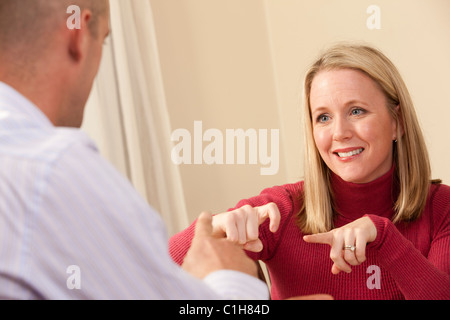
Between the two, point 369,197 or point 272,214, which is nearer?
point 272,214

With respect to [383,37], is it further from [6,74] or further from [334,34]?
[6,74]

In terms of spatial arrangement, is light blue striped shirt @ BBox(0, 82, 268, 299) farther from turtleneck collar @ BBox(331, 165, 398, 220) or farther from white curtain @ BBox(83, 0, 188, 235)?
white curtain @ BBox(83, 0, 188, 235)

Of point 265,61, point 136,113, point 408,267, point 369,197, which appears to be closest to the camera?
point 408,267

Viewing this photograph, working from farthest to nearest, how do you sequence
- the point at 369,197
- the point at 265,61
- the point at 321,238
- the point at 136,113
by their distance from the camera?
the point at 265,61 < the point at 136,113 < the point at 369,197 < the point at 321,238

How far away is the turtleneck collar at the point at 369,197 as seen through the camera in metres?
1.25

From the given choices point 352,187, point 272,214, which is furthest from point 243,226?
point 352,187

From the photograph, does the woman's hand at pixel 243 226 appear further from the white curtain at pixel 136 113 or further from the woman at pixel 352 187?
the white curtain at pixel 136 113

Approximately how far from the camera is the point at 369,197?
125cm

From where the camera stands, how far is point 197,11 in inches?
64.9

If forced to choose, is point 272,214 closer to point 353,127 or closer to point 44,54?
point 353,127

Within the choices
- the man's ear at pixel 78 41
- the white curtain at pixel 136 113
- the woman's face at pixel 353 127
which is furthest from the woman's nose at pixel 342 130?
the man's ear at pixel 78 41

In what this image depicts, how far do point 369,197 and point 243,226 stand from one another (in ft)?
1.38
